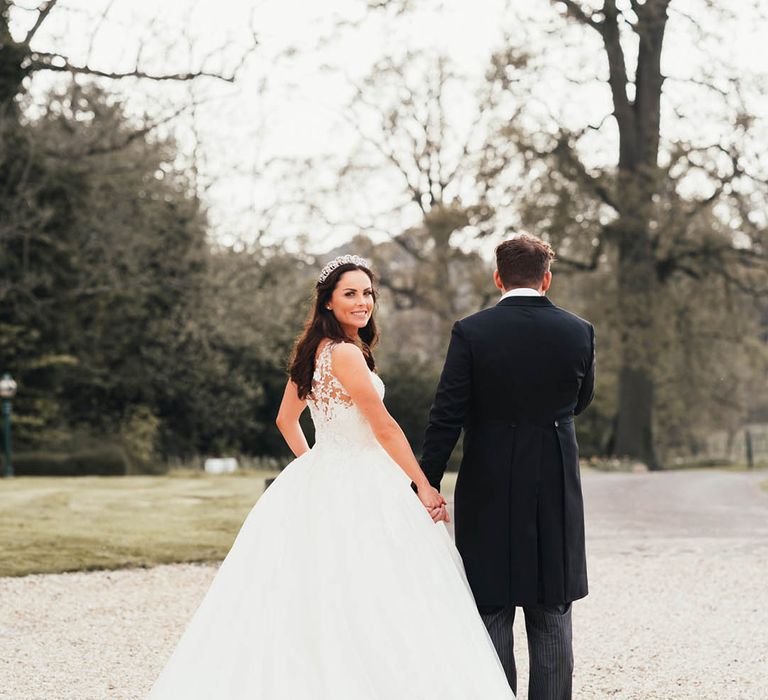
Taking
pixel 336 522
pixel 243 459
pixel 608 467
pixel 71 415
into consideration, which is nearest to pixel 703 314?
pixel 608 467

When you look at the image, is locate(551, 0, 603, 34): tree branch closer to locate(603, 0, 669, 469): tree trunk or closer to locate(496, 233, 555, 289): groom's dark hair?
locate(603, 0, 669, 469): tree trunk

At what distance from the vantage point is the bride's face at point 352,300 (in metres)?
4.31

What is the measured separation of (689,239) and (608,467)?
5.48 m

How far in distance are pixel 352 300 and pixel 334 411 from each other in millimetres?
430

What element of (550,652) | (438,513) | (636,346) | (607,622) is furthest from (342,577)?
(636,346)

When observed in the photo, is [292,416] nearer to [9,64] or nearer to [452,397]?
[452,397]

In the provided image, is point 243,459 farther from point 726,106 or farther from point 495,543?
point 495,543

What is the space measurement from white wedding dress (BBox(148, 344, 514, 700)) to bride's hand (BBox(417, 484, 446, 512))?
4.1 inches

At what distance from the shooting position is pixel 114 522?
461 inches

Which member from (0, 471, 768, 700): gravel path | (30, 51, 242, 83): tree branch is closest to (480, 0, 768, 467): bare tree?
(30, 51, 242, 83): tree branch

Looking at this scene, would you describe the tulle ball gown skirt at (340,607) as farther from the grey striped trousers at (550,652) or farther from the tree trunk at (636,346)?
the tree trunk at (636,346)

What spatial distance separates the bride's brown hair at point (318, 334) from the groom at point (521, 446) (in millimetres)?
553

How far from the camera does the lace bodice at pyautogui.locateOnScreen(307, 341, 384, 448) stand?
4.30m

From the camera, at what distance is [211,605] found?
4.20m
